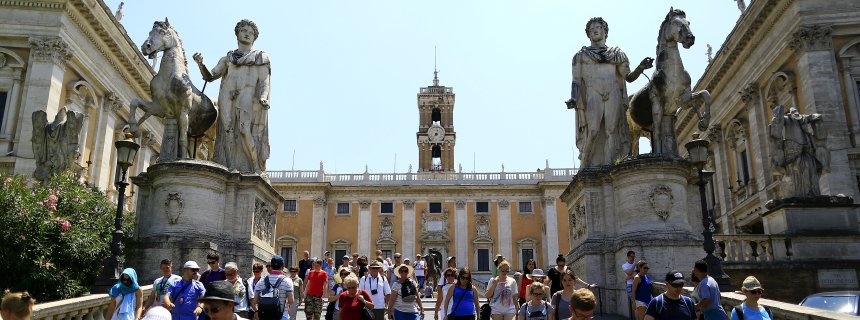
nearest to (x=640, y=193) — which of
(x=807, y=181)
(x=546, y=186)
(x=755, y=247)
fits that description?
(x=755, y=247)

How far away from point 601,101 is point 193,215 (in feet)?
30.9

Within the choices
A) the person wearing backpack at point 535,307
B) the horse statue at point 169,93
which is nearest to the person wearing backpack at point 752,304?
the person wearing backpack at point 535,307

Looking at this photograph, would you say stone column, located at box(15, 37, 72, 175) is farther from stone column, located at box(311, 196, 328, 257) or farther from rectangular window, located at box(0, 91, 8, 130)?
stone column, located at box(311, 196, 328, 257)

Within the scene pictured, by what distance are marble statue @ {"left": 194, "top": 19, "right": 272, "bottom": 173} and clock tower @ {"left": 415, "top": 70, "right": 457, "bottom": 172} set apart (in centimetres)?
5754

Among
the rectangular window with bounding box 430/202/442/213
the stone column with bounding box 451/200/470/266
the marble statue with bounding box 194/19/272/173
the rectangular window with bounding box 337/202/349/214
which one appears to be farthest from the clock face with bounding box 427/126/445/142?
the marble statue with bounding box 194/19/272/173

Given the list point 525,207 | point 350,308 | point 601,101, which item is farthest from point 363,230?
point 350,308

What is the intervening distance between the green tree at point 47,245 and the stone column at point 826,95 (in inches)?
984

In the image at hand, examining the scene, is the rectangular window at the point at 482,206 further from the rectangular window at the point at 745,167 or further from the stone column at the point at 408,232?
the rectangular window at the point at 745,167

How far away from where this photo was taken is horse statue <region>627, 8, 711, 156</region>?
566 inches

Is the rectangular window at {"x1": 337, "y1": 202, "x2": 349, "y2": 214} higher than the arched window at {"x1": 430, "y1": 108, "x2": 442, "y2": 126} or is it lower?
lower

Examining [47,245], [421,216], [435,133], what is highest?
[435,133]

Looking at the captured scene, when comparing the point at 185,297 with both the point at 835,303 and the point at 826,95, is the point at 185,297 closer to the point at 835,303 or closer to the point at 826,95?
the point at 835,303

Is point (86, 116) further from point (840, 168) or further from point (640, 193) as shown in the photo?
point (840, 168)

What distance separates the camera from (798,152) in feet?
54.4
